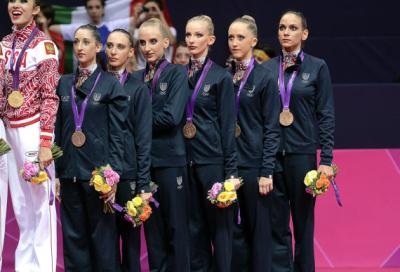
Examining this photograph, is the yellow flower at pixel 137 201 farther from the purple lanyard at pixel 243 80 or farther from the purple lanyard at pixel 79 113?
the purple lanyard at pixel 243 80

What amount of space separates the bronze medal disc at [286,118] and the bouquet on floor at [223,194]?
63 cm

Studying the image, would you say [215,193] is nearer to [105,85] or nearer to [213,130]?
[213,130]

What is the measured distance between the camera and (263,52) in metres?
8.67

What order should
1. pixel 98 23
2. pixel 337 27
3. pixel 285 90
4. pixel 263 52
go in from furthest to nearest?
pixel 337 27, pixel 98 23, pixel 263 52, pixel 285 90

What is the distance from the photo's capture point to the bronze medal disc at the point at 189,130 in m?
6.46

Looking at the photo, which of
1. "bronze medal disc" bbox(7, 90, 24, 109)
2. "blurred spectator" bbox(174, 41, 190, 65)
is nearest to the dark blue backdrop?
"blurred spectator" bbox(174, 41, 190, 65)

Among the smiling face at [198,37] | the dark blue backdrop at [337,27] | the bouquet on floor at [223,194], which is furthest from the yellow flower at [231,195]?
the dark blue backdrop at [337,27]

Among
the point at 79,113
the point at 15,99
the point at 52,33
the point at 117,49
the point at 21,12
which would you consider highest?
the point at 21,12

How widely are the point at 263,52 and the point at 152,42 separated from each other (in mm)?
2375

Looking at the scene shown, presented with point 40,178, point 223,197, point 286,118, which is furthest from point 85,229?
point 286,118

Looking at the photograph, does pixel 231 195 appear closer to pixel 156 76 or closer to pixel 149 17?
pixel 156 76

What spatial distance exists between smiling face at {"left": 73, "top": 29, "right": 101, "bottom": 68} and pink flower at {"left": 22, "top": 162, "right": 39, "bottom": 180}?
0.72m

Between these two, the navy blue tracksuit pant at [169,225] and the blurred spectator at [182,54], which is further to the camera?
the blurred spectator at [182,54]

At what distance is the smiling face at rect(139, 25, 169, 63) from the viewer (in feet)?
21.1
